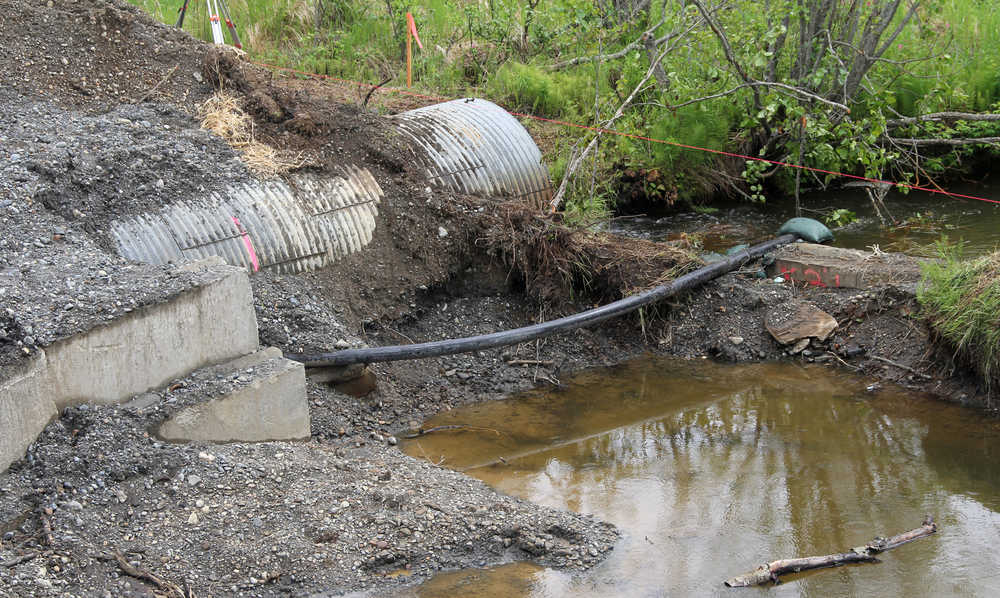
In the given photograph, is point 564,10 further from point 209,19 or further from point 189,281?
point 189,281

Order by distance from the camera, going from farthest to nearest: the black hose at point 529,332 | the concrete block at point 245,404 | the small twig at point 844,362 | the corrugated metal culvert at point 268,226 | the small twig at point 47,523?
1. the small twig at point 844,362
2. the corrugated metal culvert at point 268,226
3. the black hose at point 529,332
4. the concrete block at point 245,404
5. the small twig at point 47,523

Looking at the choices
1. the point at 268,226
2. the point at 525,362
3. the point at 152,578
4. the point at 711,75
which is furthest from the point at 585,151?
the point at 152,578

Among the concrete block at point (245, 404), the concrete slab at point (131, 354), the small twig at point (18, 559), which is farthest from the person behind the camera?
the concrete block at point (245, 404)

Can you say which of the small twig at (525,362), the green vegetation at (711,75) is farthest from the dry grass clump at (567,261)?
the green vegetation at (711,75)

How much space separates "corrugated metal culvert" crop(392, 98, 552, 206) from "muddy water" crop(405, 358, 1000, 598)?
2.28 metres

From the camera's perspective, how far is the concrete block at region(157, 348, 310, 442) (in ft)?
15.3

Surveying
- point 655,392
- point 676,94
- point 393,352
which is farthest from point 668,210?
point 393,352

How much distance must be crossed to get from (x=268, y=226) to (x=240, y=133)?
3.53 feet

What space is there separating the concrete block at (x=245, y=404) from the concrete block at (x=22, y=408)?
559 millimetres

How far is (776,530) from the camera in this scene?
446cm

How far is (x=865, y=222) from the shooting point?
952cm

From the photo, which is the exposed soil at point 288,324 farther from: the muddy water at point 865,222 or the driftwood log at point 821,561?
the muddy water at point 865,222

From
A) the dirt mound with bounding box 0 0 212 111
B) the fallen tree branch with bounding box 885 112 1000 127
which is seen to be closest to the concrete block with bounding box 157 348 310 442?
the dirt mound with bounding box 0 0 212 111

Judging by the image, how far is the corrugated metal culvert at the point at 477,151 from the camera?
7.88m
